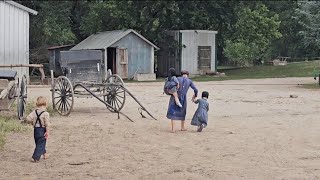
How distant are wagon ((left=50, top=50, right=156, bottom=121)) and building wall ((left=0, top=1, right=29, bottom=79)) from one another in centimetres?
869

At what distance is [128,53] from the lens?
35.0 m

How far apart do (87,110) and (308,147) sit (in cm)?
801

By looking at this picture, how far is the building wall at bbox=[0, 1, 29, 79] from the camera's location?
25.1 metres

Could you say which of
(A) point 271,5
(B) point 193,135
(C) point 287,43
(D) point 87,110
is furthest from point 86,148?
(C) point 287,43

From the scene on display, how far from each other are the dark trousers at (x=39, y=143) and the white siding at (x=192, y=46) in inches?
1136

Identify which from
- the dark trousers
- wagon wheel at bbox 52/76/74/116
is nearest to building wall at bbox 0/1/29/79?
wagon wheel at bbox 52/76/74/116

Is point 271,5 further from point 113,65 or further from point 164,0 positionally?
point 113,65

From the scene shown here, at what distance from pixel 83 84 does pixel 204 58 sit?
77.5 ft

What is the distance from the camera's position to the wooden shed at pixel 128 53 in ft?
113

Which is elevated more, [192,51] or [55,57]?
[192,51]

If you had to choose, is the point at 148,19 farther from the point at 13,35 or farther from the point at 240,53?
the point at 240,53

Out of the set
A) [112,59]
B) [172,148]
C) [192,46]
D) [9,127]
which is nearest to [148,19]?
[192,46]

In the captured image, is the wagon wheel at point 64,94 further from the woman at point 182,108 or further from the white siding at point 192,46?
the white siding at point 192,46

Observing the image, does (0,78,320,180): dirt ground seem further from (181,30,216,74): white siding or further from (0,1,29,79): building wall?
(181,30,216,74): white siding
